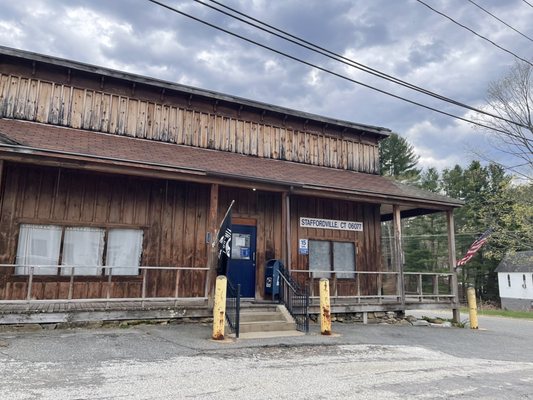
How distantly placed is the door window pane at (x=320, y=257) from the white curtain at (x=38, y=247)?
7.39m

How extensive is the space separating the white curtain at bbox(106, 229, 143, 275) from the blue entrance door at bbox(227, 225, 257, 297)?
266 cm

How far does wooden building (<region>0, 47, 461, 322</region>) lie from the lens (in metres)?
9.90

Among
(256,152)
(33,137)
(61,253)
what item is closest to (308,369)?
(61,253)

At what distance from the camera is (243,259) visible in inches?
491

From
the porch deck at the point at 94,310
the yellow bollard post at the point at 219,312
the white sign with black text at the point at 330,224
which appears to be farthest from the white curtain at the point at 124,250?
the white sign with black text at the point at 330,224

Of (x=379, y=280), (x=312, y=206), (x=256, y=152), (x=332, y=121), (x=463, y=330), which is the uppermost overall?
(x=332, y=121)

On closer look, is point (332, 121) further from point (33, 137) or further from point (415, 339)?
point (33, 137)

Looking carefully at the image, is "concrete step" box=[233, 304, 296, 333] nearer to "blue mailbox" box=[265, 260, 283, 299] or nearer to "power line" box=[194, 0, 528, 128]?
"blue mailbox" box=[265, 260, 283, 299]

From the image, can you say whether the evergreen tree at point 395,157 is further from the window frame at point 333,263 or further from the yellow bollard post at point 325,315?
the yellow bollard post at point 325,315

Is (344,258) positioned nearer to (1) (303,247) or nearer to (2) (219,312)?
(1) (303,247)

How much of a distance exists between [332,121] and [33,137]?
10.0m

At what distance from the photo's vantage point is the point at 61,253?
10.3 meters

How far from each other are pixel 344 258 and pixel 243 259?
3.72 m

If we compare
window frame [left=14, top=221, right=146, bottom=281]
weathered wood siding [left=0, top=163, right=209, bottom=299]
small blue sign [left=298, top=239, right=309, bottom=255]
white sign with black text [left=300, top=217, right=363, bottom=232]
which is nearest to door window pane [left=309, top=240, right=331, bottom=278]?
small blue sign [left=298, top=239, right=309, bottom=255]
